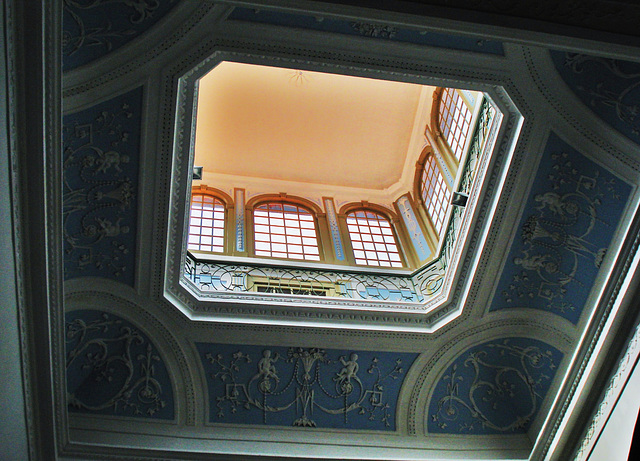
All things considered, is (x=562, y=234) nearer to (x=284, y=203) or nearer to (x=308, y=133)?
(x=284, y=203)

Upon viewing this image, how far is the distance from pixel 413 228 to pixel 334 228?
141 cm

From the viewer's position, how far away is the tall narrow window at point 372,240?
36.1 ft

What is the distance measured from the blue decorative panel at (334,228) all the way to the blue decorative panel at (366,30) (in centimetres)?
446

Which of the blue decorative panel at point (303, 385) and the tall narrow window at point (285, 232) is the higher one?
the tall narrow window at point (285, 232)

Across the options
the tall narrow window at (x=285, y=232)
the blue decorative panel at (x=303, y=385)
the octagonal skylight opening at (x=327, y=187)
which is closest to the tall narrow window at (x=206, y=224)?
the octagonal skylight opening at (x=327, y=187)

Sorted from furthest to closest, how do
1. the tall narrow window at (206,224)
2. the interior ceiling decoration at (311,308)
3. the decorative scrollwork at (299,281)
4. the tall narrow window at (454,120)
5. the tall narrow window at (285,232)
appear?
the tall narrow window at (285,232)
the tall narrow window at (206,224)
the tall narrow window at (454,120)
the decorative scrollwork at (299,281)
the interior ceiling decoration at (311,308)

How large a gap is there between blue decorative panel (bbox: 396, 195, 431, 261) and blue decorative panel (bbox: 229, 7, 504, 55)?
13.9 feet

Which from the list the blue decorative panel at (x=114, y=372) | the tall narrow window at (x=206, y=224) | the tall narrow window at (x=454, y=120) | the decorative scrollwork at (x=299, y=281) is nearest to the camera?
the blue decorative panel at (x=114, y=372)

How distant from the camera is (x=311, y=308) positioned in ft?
29.0

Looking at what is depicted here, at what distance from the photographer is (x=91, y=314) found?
27.0ft

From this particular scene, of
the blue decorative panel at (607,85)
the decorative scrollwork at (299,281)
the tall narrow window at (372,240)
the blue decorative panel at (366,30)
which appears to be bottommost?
the decorative scrollwork at (299,281)

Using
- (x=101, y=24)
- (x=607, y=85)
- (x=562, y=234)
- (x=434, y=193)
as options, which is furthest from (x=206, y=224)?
(x=607, y=85)

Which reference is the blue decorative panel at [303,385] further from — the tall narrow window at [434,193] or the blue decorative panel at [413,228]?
the tall narrow window at [434,193]

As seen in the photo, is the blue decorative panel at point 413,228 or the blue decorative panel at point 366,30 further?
the blue decorative panel at point 413,228
